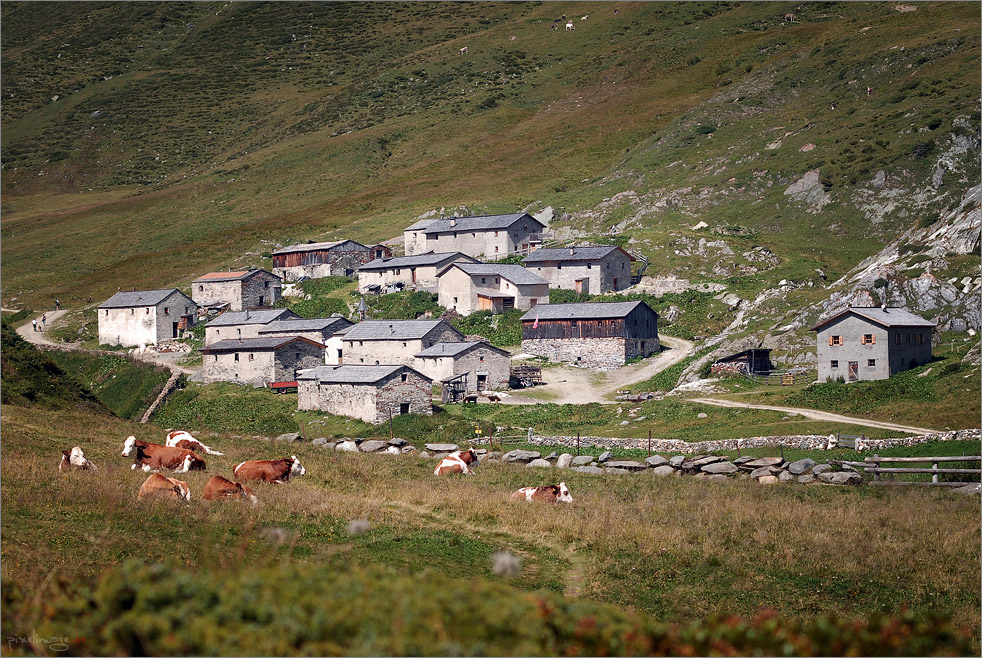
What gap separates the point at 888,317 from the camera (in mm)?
55438

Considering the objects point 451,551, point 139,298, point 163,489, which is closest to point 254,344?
point 139,298

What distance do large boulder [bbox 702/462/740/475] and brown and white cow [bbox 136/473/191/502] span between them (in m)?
21.8

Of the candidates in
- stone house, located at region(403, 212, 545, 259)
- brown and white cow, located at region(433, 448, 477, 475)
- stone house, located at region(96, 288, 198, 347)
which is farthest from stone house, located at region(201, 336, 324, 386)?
brown and white cow, located at region(433, 448, 477, 475)

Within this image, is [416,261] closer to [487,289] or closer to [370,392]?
[487,289]

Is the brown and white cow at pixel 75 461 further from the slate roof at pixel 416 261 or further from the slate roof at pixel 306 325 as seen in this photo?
the slate roof at pixel 416 261

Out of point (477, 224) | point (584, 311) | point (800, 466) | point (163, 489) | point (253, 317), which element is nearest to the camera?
point (163, 489)

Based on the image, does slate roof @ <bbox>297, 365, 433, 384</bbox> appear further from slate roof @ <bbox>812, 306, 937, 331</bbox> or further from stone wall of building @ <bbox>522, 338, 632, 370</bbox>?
slate roof @ <bbox>812, 306, 937, 331</bbox>

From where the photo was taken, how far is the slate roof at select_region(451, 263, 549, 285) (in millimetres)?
91562

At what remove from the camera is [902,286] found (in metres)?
63.2

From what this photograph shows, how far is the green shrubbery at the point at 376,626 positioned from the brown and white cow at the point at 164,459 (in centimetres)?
1738

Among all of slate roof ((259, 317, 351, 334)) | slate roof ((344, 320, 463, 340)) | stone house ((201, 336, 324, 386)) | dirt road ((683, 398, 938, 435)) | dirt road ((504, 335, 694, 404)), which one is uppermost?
slate roof ((259, 317, 351, 334))

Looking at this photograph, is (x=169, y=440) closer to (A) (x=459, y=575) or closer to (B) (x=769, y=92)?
(A) (x=459, y=575)

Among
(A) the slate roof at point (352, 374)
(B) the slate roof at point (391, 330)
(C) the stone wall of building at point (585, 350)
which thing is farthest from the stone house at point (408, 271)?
(A) the slate roof at point (352, 374)

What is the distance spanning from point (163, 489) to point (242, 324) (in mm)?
67937
